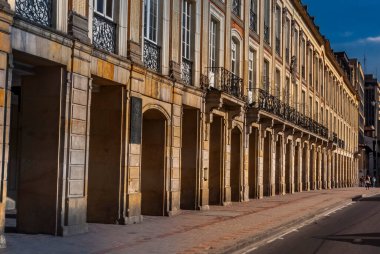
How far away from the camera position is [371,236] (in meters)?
14.1

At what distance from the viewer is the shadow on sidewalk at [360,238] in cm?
1285

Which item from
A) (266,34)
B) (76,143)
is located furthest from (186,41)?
(266,34)

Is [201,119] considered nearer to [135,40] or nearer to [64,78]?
[135,40]

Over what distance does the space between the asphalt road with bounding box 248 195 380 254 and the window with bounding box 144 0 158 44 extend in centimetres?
686

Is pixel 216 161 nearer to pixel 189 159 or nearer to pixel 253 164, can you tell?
pixel 189 159

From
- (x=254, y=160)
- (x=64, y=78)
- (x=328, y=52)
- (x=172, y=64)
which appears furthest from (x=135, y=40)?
(x=328, y=52)

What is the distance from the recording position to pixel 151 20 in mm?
17609

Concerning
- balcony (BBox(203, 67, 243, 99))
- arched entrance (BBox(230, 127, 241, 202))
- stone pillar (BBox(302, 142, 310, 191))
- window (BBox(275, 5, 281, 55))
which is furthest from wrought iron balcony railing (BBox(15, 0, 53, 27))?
stone pillar (BBox(302, 142, 310, 191))

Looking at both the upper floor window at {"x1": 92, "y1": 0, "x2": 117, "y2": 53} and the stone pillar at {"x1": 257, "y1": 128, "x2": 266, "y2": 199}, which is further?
the stone pillar at {"x1": 257, "y1": 128, "x2": 266, "y2": 199}

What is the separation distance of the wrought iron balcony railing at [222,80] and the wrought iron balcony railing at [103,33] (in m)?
6.89

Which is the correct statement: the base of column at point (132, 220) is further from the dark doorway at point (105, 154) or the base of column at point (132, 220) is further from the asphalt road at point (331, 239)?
the asphalt road at point (331, 239)

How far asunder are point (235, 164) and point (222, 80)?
15.2 ft

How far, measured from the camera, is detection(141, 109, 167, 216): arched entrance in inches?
706

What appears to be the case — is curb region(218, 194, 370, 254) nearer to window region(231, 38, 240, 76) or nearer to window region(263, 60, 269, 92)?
window region(231, 38, 240, 76)
